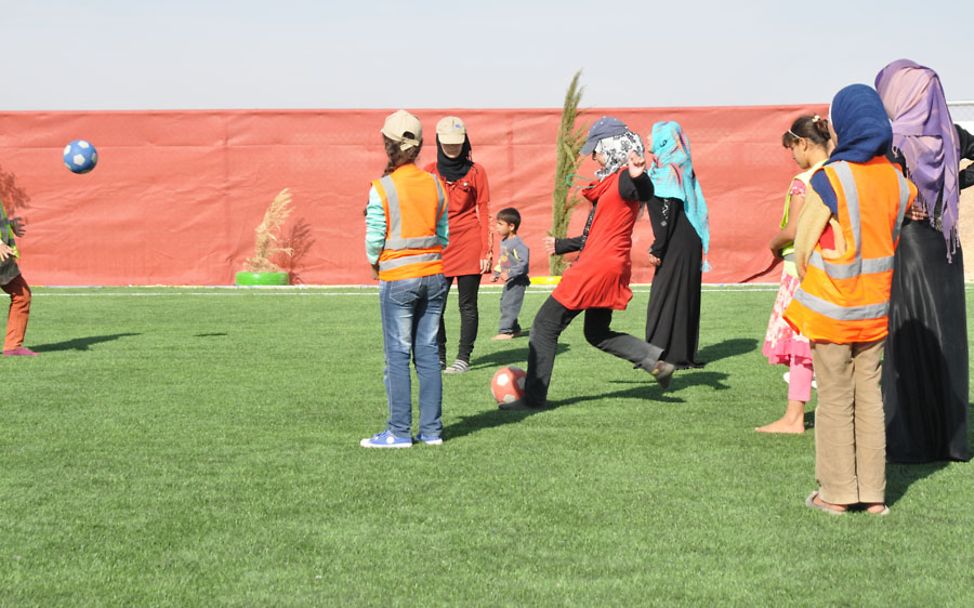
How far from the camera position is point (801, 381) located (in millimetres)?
7145

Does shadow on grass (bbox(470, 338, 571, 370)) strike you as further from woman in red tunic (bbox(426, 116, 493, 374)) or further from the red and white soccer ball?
the red and white soccer ball

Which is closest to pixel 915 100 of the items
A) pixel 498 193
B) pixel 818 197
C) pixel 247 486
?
pixel 818 197

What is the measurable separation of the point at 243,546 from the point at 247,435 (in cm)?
239

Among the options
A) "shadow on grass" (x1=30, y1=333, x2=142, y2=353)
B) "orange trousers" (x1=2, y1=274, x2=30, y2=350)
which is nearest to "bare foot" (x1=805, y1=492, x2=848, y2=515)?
"orange trousers" (x1=2, y1=274, x2=30, y2=350)

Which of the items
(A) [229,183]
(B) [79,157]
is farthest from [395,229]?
(A) [229,183]

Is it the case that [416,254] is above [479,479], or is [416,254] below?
above

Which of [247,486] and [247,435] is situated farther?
[247,435]

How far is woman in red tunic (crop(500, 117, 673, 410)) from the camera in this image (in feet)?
25.3

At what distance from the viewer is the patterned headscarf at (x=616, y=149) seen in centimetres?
770

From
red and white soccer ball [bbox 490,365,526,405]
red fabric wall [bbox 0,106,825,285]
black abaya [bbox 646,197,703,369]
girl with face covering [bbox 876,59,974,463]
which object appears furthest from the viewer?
red fabric wall [bbox 0,106,825,285]

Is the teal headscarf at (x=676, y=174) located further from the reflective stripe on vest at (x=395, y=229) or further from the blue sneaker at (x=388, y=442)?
the blue sneaker at (x=388, y=442)

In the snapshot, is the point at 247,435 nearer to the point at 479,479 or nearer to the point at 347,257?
the point at 479,479

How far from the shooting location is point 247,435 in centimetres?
705

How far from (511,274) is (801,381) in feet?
21.7
